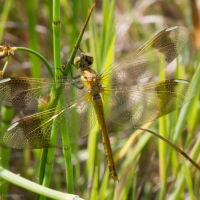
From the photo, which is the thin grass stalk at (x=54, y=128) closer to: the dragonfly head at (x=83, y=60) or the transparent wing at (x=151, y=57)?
the dragonfly head at (x=83, y=60)

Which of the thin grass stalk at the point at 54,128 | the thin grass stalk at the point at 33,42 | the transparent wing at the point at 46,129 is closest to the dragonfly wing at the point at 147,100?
the transparent wing at the point at 46,129

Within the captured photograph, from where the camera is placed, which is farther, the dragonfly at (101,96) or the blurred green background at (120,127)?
the blurred green background at (120,127)

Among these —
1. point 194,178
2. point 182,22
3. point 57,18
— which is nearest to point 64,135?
point 57,18

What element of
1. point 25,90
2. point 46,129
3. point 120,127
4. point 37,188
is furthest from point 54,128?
point 120,127

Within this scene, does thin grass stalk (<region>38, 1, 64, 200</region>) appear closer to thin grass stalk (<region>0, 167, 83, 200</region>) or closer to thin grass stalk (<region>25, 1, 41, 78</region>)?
thin grass stalk (<region>0, 167, 83, 200</region>)

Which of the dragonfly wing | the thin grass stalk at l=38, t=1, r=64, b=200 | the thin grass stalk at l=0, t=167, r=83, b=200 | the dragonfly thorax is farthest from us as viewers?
the dragonfly thorax

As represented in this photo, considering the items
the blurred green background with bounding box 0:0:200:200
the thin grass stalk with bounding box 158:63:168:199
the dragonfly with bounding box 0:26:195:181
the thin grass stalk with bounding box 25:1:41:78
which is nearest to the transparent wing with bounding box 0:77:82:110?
the dragonfly with bounding box 0:26:195:181

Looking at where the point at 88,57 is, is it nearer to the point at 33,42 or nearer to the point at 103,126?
the point at 103,126

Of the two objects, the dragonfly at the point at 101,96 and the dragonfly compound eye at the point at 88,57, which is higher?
the dragonfly compound eye at the point at 88,57
